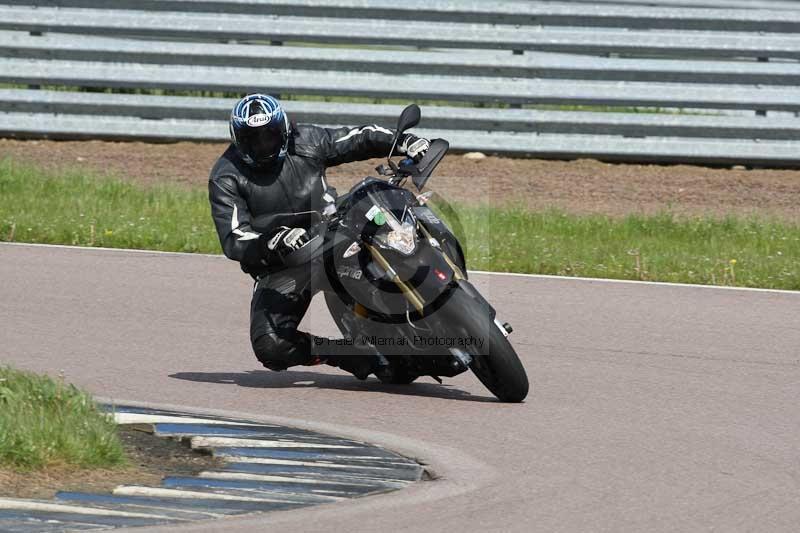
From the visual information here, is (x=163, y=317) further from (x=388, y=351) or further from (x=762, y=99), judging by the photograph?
(x=762, y=99)

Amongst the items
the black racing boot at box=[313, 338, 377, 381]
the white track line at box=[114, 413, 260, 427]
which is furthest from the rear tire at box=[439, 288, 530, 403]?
the white track line at box=[114, 413, 260, 427]

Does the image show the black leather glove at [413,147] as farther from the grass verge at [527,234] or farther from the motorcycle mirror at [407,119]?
the grass verge at [527,234]

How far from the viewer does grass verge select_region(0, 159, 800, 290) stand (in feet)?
38.1

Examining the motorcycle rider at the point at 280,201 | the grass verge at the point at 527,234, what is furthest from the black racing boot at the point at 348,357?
the grass verge at the point at 527,234

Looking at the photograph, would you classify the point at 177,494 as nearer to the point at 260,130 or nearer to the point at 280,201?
the point at 260,130

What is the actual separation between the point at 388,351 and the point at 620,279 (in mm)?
3986

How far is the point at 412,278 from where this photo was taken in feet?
24.0

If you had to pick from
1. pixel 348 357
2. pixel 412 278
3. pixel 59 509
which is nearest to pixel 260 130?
pixel 412 278

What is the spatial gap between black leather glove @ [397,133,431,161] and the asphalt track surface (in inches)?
47.5

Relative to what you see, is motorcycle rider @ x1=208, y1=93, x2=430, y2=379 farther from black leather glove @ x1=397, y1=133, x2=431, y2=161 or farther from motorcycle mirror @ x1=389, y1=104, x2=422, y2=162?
motorcycle mirror @ x1=389, y1=104, x2=422, y2=162

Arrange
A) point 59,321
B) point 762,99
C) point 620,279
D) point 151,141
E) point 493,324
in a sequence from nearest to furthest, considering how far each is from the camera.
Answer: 1. point 493,324
2. point 59,321
3. point 620,279
4. point 762,99
5. point 151,141

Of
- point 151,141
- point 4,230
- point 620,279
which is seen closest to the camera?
point 620,279

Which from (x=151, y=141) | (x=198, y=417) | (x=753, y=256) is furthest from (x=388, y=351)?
(x=151, y=141)

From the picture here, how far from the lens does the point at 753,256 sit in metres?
12.0
